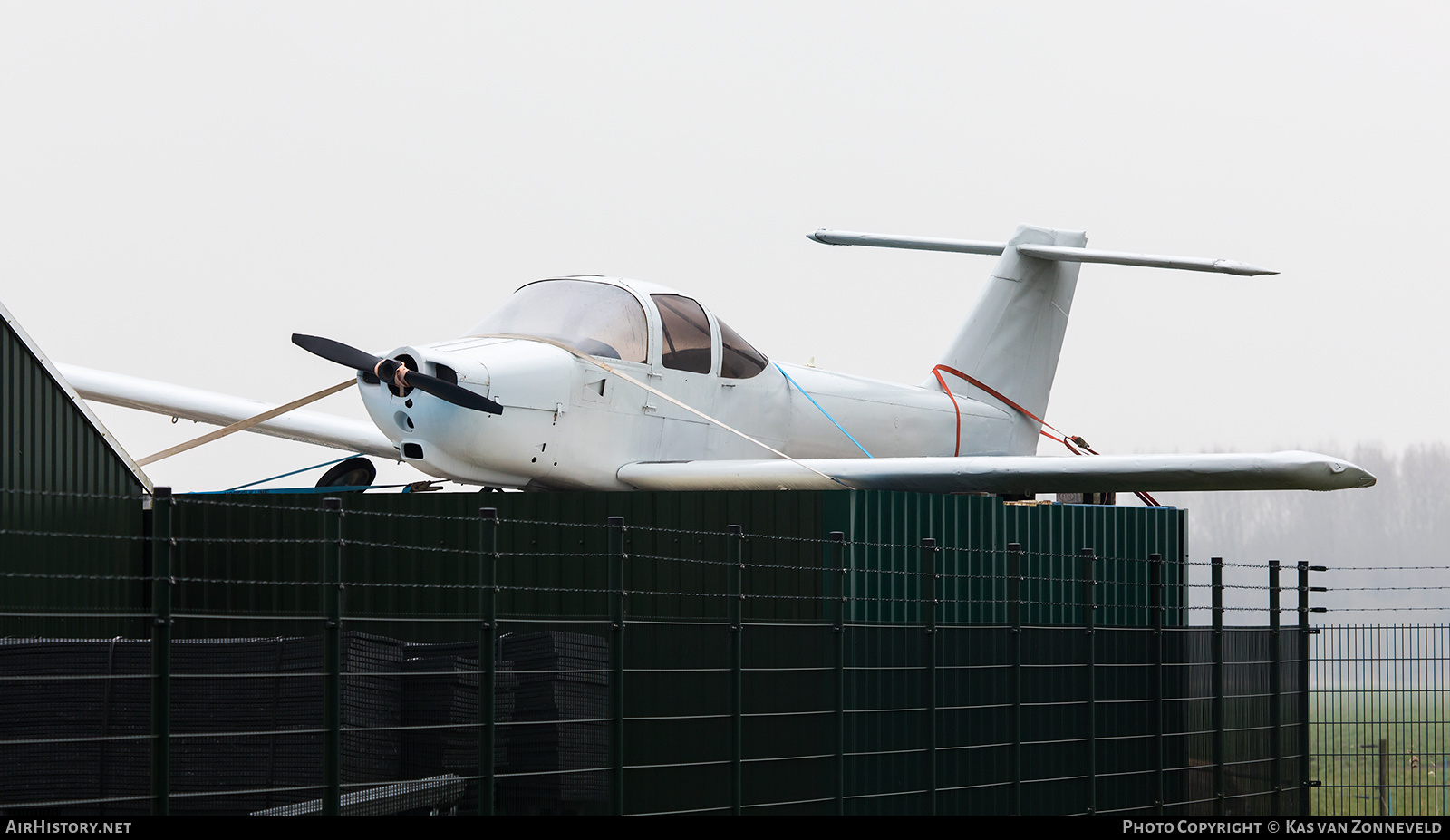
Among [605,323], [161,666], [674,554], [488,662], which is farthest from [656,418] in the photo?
[161,666]

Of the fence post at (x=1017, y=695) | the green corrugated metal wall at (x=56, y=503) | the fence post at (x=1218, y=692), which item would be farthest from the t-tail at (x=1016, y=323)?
the green corrugated metal wall at (x=56, y=503)

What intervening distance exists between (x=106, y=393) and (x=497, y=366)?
21.6 feet

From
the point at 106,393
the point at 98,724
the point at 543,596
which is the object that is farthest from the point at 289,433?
the point at 98,724

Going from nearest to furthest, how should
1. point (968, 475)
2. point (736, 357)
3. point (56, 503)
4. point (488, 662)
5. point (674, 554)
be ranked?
1. point (488, 662)
2. point (674, 554)
3. point (56, 503)
4. point (968, 475)
5. point (736, 357)

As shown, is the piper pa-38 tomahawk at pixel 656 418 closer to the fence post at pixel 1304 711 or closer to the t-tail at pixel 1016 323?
the t-tail at pixel 1016 323

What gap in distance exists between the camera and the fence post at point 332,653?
21.2 feet

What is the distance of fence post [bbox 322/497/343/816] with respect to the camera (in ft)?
21.2

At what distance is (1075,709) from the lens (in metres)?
11.5

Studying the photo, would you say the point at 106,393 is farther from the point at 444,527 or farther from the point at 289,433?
the point at 444,527

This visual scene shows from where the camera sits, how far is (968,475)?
38.6 feet

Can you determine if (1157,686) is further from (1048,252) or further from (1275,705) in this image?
(1048,252)

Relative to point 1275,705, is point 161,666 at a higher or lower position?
higher

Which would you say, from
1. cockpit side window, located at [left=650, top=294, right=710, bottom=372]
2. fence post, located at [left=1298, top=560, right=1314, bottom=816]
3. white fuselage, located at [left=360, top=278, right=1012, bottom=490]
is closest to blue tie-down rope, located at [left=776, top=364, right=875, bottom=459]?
white fuselage, located at [left=360, top=278, right=1012, bottom=490]

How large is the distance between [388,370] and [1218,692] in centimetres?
686
